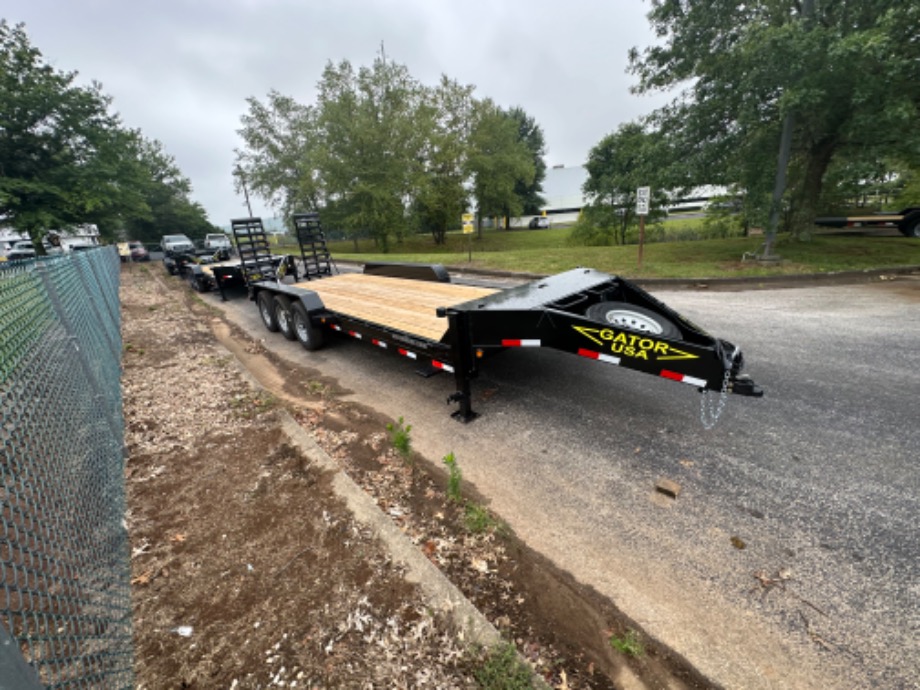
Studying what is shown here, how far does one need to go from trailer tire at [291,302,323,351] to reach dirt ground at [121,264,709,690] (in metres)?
2.34

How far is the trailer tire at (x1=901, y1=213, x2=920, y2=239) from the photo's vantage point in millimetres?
13820

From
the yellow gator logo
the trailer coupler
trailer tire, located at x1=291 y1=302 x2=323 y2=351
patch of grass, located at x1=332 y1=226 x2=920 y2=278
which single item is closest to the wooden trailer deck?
trailer tire, located at x1=291 y1=302 x2=323 y2=351

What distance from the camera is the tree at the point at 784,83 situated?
27.2 ft

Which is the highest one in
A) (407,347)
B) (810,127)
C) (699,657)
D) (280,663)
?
(810,127)

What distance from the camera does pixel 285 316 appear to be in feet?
22.6

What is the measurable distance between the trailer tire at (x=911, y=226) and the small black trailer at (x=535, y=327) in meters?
17.6

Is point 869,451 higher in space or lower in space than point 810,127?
lower

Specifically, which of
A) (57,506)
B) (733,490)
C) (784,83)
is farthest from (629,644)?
(784,83)

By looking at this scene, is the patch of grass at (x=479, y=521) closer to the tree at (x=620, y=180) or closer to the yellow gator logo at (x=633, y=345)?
the yellow gator logo at (x=633, y=345)

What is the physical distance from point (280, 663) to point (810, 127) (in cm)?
1577

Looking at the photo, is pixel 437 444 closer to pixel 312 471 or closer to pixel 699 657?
pixel 312 471

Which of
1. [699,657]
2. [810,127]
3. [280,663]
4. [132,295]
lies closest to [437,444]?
[280,663]

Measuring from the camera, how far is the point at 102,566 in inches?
89.0

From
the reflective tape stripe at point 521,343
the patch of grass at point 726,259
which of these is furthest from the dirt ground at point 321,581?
the patch of grass at point 726,259
